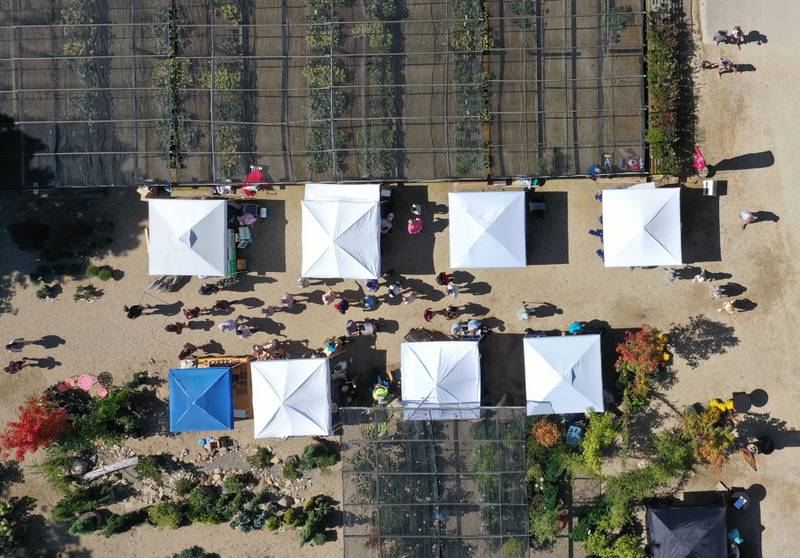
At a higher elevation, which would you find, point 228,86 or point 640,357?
point 228,86

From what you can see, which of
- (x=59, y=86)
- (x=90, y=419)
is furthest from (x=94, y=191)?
(x=90, y=419)

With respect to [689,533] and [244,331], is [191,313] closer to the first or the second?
[244,331]

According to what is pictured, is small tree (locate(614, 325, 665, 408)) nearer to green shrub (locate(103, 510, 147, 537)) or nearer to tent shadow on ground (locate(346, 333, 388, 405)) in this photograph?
tent shadow on ground (locate(346, 333, 388, 405))

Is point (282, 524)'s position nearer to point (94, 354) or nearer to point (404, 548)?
point (404, 548)

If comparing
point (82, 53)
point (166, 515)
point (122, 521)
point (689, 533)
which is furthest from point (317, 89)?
point (689, 533)

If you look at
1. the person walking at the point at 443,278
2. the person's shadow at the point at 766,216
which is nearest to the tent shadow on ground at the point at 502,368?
the person walking at the point at 443,278

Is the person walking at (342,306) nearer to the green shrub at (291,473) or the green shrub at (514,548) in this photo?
the green shrub at (291,473)
